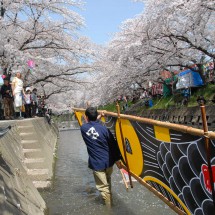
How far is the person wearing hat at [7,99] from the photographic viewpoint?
1238cm

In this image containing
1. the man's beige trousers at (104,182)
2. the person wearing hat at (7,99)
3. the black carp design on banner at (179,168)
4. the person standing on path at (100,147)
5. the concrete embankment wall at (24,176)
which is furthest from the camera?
the person wearing hat at (7,99)

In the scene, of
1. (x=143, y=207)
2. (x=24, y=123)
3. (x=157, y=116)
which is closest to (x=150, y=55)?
(x=157, y=116)

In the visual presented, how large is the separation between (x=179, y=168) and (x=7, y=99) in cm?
1093

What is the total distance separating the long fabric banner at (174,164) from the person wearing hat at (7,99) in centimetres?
924

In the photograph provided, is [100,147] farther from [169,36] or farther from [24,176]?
[169,36]

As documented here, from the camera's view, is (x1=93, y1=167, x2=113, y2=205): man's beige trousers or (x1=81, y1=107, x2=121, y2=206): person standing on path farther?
(x1=93, y1=167, x2=113, y2=205): man's beige trousers

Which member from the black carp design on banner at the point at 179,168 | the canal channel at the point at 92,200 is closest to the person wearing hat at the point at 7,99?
the canal channel at the point at 92,200

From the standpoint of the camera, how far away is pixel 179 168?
9.71ft

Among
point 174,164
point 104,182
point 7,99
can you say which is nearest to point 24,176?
point 104,182

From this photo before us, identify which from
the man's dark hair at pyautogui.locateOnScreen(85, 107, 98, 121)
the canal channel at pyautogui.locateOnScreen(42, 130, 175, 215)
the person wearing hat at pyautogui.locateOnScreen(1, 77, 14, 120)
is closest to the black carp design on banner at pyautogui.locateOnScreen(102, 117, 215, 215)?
the man's dark hair at pyautogui.locateOnScreen(85, 107, 98, 121)

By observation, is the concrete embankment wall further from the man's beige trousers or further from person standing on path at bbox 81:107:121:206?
person standing on path at bbox 81:107:121:206

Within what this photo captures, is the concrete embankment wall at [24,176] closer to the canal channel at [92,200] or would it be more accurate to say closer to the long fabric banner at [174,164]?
the canal channel at [92,200]

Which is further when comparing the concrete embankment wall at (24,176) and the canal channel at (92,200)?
the canal channel at (92,200)

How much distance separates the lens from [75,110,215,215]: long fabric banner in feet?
8.57
